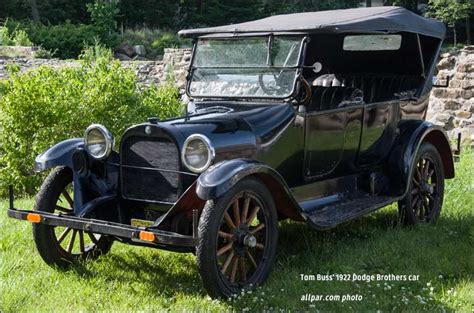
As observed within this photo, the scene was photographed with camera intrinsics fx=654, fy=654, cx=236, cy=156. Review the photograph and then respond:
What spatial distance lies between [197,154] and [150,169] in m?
0.42

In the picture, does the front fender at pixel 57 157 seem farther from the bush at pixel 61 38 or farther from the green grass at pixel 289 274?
the bush at pixel 61 38

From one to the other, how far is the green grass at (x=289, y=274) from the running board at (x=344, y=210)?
30 centimetres

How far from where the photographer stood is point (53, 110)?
24.8ft

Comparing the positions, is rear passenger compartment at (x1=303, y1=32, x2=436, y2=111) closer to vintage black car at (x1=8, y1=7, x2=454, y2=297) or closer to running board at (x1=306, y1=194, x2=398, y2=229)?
vintage black car at (x1=8, y1=7, x2=454, y2=297)

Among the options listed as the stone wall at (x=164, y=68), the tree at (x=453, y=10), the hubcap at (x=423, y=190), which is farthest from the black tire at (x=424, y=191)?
the tree at (x=453, y=10)

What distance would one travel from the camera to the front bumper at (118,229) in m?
3.85

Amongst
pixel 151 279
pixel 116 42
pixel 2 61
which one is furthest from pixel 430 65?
pixel 116 42

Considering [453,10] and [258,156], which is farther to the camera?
[453,10]

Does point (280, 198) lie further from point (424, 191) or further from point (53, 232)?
point (424, 191)

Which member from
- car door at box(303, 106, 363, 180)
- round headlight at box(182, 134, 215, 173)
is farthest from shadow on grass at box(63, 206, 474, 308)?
round headlight at box(182, 134, 215, 173)

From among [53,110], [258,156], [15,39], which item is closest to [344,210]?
[258,156]

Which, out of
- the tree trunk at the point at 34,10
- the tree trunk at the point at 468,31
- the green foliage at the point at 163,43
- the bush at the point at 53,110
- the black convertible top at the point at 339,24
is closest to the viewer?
the black convertible top at the point at 339,24

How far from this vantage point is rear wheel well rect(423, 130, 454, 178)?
6.16 meters

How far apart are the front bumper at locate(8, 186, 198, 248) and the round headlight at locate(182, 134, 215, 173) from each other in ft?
1.57
